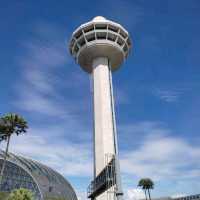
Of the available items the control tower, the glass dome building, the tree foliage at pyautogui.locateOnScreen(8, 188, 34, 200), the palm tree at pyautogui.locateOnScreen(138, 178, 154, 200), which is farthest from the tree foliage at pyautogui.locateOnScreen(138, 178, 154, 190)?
the tree foliage at pyautogui.locateOnScreen(8, 188, 34, 200)

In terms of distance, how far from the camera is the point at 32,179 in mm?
122812

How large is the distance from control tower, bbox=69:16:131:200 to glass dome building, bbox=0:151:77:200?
209 ft

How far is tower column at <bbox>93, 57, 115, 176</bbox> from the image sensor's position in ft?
194

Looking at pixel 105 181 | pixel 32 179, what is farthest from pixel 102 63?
pixel 32 179

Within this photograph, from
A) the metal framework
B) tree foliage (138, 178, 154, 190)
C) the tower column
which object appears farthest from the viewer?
tree foliage (138, 178, 154, 190)

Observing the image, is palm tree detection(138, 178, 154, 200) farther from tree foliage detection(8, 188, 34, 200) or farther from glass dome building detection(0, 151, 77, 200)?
tree foliage detection(8, 188, 34, 200)

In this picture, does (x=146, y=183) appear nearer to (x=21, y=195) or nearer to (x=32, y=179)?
(x=32, y=179)

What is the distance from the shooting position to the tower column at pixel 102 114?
194ft

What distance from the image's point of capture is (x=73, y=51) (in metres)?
79.9

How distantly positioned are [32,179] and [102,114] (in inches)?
2962

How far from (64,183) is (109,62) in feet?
337

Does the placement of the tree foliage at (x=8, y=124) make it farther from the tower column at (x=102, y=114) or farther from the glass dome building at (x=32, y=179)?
the glass dome building at (x=32, y=179)

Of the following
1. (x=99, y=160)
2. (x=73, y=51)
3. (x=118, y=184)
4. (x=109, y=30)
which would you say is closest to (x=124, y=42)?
(x=109, y=30)

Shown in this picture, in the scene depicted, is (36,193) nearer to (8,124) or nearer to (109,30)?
(8,124)
